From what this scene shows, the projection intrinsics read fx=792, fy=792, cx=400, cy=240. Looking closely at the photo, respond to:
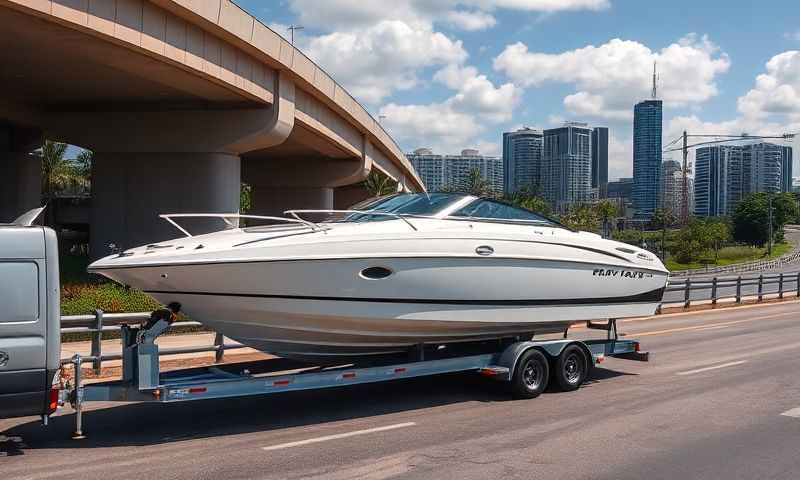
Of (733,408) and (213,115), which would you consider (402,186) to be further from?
(733,408)

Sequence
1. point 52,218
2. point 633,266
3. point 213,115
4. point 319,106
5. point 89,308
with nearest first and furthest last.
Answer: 1. point 633,266
2. point 89,308
3. point 213,115
4. point 319,106
5. point 52,218

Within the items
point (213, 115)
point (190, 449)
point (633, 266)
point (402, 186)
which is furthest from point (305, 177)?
point (190, 449)

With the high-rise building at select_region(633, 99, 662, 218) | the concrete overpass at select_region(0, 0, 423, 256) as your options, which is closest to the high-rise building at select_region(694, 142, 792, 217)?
the high-rise building at select_region(633, 99, 662, 218)

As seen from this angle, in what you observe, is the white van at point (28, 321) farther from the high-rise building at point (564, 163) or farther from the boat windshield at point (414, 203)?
the high-rise building at point (564, 163)

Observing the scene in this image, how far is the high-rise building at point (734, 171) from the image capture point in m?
165

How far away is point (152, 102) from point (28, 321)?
19.5 metres

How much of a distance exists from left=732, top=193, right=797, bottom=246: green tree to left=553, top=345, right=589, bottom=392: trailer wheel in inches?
4444

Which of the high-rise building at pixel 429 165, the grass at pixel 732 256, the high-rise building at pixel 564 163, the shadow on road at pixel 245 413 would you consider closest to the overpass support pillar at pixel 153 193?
the shadow on road at pixel 245 413

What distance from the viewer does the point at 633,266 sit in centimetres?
1145

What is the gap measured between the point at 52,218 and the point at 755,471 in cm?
4346

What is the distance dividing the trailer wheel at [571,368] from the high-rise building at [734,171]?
164 m

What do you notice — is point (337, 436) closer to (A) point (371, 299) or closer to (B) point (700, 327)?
(A) point (371, 299)

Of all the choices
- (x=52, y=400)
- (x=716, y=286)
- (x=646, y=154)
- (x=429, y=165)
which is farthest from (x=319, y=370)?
(x=646, y=154)

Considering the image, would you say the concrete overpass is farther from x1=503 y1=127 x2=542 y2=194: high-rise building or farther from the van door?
x1=503 y1=127 x2=542 y2=194: high-rise building
